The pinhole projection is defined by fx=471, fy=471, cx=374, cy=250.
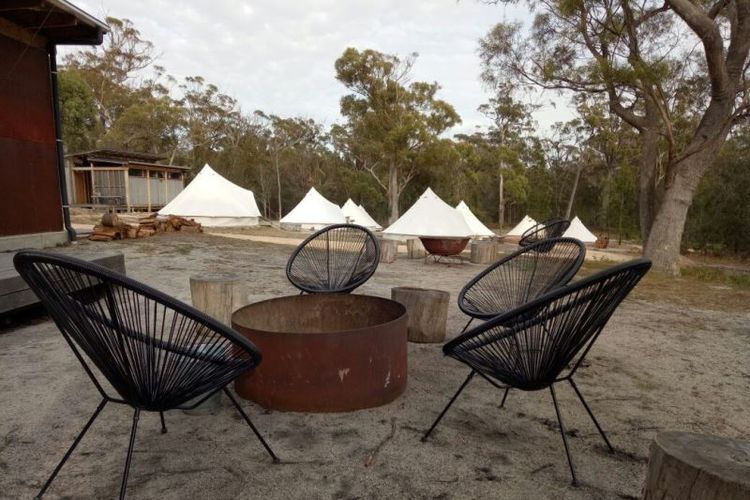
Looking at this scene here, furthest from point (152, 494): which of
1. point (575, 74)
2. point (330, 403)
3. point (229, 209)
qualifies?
point (229, 209)

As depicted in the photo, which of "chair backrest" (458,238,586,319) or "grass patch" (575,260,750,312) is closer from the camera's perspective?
"chair backrest" (458,238,586,319)

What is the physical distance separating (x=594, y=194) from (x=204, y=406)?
1310 inches

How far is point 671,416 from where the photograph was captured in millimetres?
2428

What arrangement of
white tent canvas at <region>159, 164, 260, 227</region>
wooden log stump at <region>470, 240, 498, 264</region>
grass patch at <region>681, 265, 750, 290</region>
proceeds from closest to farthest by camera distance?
grass patch at <region>681, 265, 750, 290</region> → wooden log stump at <region>470, 240, 498, 264</region> → white tent canvas at <region>159, 164, 260, 227</region>

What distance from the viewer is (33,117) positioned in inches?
280

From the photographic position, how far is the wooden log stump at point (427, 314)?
365 centimetres

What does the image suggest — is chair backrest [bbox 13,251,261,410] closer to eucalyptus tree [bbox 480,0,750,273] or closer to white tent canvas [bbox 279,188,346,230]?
eucalyptus tree [bbox 480,0,750,273]

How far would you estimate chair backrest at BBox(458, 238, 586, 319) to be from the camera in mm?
3299

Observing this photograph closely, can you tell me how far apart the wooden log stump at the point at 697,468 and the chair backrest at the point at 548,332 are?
1.90ft

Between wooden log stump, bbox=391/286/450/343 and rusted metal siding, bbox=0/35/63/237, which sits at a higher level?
rusted metal siding, bbox=0/35/63/237

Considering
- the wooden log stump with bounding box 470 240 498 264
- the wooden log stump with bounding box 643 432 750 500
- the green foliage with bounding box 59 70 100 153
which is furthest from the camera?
the green foliage with bounding box 59 70 100 153

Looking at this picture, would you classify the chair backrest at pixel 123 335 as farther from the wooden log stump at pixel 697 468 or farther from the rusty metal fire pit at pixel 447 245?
the rusty metal fire pit at pixel 447 245

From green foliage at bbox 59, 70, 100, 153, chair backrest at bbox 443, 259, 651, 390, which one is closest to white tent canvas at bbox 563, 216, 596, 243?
chair backrest at bbox 443, 259, 651, 390

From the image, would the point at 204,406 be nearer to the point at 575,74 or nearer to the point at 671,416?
the point at 671,416
